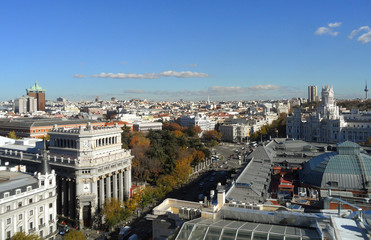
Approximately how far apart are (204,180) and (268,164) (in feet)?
56.8

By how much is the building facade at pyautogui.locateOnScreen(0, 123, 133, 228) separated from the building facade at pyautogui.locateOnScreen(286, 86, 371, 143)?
233ft

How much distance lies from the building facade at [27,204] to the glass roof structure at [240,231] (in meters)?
21.4

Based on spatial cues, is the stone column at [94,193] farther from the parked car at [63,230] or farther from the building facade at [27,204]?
the building facade at [27,204]

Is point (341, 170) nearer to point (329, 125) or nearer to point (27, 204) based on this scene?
point (27, 204)

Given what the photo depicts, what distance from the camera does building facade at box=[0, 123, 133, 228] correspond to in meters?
37.0

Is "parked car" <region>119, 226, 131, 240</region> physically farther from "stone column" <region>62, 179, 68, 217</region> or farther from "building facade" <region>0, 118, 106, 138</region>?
"building facade" <region>0, 118, 106, 138</region>

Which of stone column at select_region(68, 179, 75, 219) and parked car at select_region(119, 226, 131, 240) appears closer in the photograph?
parked car at select_region(119, 226, 131, 240)

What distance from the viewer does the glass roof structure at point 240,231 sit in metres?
13.9

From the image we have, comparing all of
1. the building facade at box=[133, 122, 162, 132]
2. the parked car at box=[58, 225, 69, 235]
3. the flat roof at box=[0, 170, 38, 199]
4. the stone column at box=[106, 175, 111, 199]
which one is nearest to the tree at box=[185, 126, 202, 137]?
the building facade at box=[133, 122, 162, 132]

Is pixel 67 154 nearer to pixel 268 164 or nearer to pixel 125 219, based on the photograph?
pixel 125 219

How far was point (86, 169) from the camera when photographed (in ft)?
121

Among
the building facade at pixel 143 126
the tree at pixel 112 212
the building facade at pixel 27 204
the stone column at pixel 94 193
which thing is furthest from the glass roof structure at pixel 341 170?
the building facade at pixel 143 126

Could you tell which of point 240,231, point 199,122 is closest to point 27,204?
point 240,231

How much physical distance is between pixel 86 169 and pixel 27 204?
24.9ft
